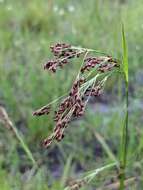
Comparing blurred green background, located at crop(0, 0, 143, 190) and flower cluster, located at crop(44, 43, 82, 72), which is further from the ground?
flower cluster, located at crop(44, 43, 82, 72)

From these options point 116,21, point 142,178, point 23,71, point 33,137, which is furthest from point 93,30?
point 142,178

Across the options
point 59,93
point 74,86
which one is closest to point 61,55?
point 74,86

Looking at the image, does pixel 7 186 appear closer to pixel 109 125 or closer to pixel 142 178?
pixel 142 178

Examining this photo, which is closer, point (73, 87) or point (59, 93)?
point (73, 87)

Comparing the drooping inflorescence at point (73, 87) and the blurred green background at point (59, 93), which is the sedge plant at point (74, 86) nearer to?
the drooping inflorescence at point (73, 87)

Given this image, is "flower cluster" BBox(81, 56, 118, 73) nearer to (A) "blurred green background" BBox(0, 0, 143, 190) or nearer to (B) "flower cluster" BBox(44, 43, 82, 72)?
(B) "flower cluster" BBox(44, 43, 82, 72)

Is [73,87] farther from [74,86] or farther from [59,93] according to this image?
[59,93]

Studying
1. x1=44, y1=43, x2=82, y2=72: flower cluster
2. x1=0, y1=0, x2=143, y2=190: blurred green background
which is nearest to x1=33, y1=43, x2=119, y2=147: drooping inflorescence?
x1=44, y1=43, x2=82, y2=72: flower cluster
